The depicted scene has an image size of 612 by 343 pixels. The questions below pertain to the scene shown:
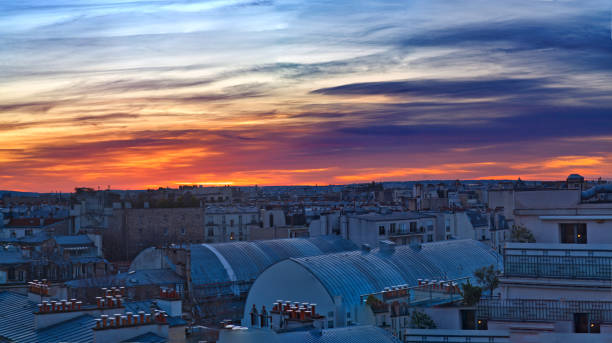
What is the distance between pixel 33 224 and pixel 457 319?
92.3m

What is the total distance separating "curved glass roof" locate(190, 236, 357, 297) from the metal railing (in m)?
28.8

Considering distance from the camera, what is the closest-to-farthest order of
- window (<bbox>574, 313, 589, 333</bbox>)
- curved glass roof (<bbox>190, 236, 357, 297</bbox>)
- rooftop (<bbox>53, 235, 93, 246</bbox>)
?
window (<bbox>574, 313, 589, 333</bbox>), curved glass roof (<bbox>190, 236, 357, 297</bbox>), rooftop (<bbox>53, 235, 93, 246</bbox>)

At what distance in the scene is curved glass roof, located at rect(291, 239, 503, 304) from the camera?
37.3 m

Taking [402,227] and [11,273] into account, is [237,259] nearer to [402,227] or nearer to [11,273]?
[11,273]

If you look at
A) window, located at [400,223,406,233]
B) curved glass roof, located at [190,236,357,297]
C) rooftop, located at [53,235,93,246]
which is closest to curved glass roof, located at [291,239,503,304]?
curved glass roof, located at [190,236,357,297]

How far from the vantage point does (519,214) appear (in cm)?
2616

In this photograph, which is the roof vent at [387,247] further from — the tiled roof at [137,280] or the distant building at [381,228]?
the distant building at [381,228]

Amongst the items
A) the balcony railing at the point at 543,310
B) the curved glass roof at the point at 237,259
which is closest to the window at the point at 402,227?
the curved glass roof at the point at 237,259

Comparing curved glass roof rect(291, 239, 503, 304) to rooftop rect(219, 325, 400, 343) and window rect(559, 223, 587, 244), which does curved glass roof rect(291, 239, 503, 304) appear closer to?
rooftop rect(219, 325, 400, 343)

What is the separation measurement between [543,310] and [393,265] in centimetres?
2292

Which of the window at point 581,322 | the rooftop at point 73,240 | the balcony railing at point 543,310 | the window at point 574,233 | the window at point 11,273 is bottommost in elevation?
the window at point 11,273

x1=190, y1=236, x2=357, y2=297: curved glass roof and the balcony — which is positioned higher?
the balcony

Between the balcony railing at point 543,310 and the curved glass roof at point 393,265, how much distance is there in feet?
52.1

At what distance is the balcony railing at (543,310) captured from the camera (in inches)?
757
